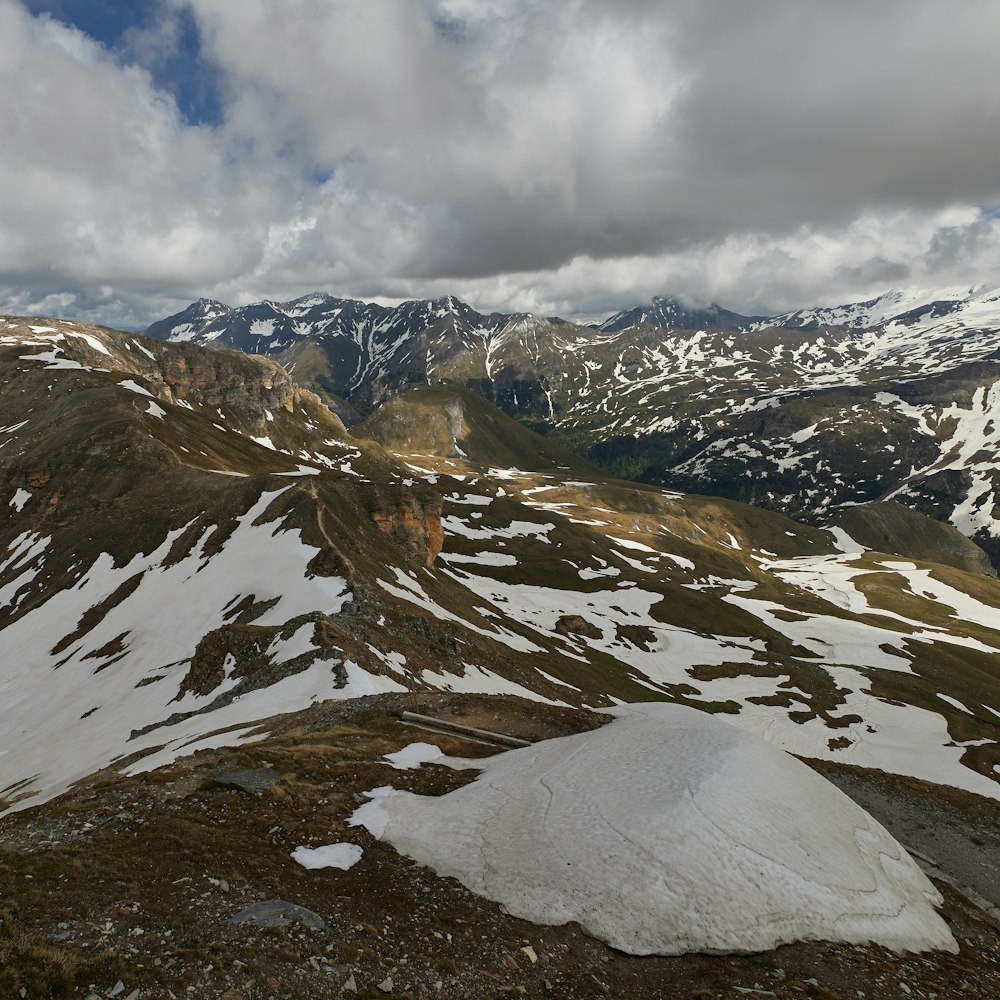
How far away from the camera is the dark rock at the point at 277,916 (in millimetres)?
13234

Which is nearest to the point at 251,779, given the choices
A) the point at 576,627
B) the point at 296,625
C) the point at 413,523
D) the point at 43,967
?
the point at 43,967

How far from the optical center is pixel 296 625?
4431cm

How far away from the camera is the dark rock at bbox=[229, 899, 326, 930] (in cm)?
1323

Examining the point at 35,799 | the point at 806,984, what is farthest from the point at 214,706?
the point at 806,984

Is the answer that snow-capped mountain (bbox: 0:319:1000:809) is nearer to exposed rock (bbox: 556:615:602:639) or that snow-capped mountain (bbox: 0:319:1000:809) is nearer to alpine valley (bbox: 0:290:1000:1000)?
alpine valley (bbox: 0:290:1000:1000)

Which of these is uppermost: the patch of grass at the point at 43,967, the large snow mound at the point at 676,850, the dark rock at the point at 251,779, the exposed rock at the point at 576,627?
the patch of grass at the point at 43,967

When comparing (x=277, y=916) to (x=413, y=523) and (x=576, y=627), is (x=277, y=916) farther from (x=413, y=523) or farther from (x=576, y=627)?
(x=576, y=627)

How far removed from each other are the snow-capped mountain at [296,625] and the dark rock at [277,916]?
17106 mm

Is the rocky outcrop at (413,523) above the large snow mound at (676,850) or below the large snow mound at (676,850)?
above

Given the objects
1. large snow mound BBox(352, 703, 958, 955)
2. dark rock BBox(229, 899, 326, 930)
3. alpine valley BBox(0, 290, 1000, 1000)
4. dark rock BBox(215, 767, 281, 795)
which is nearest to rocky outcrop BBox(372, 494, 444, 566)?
alpine valley BBox(0, 290, 1000, 1000)

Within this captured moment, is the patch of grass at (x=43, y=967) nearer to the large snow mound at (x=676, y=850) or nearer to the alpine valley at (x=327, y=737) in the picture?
the alpine valley at (x=327, y=737)

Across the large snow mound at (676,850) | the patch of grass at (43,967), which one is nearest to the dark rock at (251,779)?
the large snow mound at (676,850)

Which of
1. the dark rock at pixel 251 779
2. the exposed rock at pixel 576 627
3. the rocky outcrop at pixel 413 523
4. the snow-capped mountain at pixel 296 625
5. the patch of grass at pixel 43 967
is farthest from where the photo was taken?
the exposed rock at pixel 576 627

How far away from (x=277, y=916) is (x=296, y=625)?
32.4m
